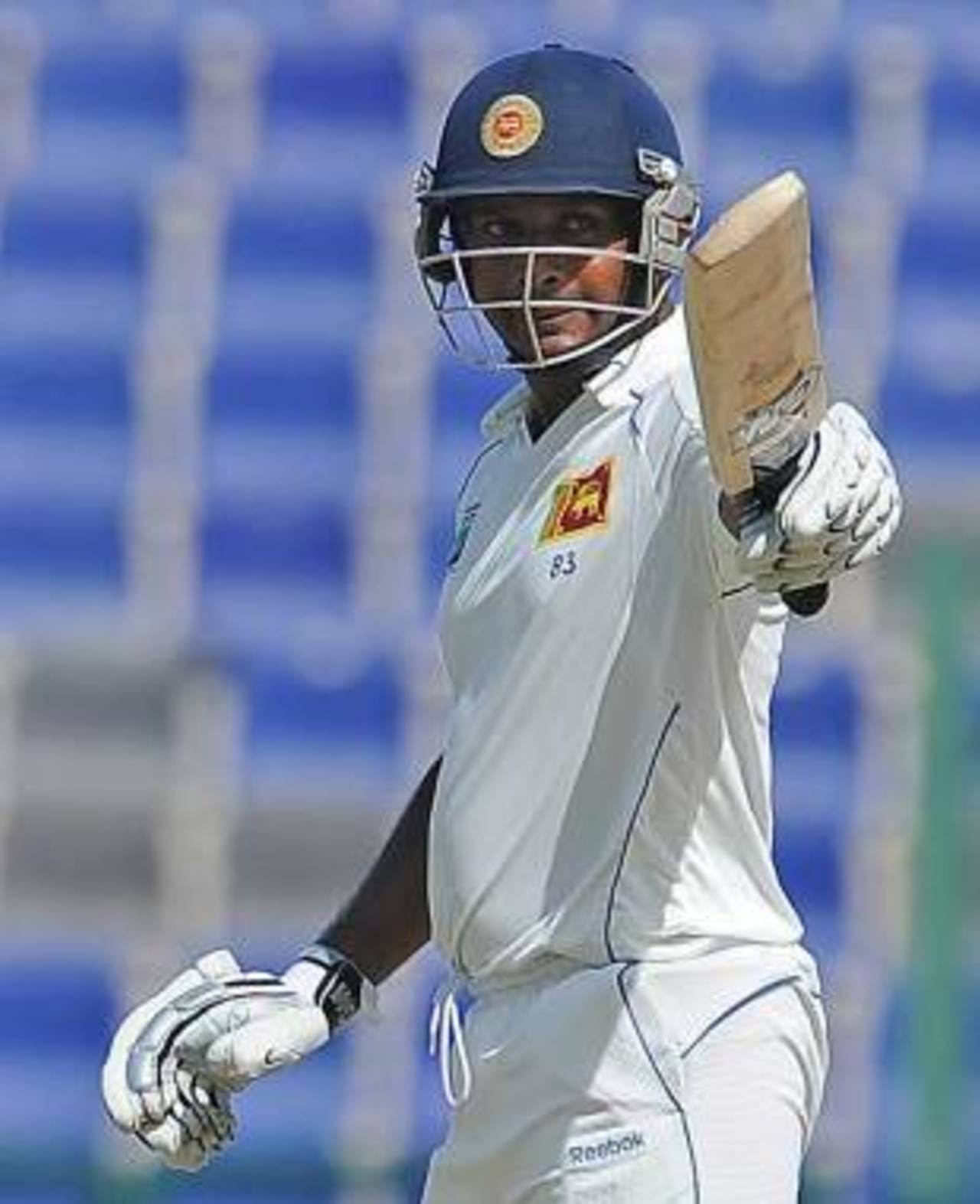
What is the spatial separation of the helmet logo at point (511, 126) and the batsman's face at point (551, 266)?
3cm

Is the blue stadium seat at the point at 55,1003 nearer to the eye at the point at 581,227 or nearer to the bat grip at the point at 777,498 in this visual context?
the eye at the point at 581,227

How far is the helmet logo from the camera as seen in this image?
2465 mm

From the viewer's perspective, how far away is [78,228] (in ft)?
20.4

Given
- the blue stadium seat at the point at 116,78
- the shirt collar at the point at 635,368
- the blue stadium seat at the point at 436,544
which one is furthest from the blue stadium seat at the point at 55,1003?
the shirt collar at the point at 635,368

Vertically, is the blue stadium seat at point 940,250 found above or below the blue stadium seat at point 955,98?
below

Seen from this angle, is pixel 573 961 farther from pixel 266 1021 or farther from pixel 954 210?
pixel 954 210

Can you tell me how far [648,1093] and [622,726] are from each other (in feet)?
0.77

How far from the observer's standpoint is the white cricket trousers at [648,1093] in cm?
231

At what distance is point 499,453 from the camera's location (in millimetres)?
2600

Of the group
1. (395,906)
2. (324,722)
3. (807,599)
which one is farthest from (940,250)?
(807,599)

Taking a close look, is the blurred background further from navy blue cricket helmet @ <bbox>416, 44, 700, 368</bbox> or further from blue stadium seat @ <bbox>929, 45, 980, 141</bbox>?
navy blue cricket helmet @ <bbox>416, 44, 700, 368</bbox>

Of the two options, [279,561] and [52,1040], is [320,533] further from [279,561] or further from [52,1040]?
[52,1040]

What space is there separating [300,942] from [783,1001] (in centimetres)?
285

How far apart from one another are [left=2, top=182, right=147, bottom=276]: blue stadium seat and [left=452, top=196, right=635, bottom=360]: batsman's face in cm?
376
